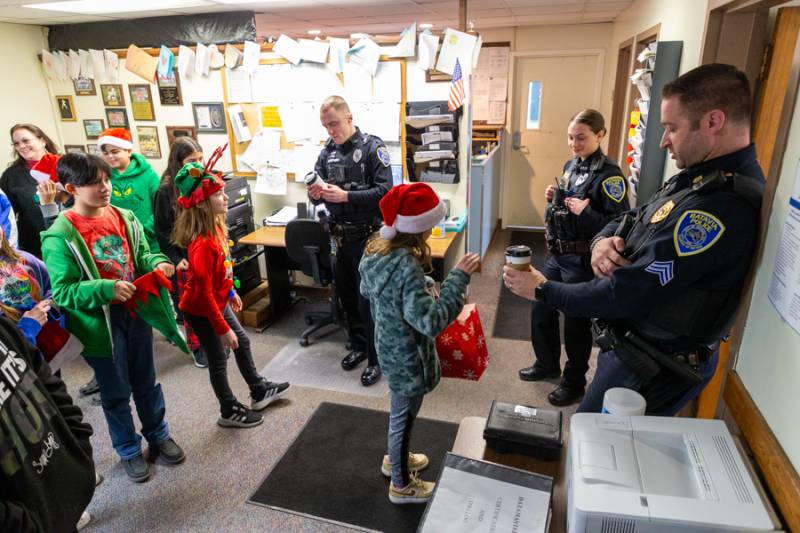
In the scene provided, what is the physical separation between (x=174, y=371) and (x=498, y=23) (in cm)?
469

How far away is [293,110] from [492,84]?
295 cm

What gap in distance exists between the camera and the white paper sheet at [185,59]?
3832mm

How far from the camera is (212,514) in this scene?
209 cm

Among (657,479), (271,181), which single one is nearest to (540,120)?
(271,181)

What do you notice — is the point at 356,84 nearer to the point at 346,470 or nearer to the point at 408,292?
the point at 408,292

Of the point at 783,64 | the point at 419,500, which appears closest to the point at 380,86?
the point at 783,64

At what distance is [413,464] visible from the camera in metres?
2.20

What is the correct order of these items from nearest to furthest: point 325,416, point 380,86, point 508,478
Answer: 1. point 508,478
2. point 325,416
3. point 380,86

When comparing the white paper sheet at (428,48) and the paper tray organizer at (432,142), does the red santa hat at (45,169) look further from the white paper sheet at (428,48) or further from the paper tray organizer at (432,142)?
the white paper sheet at (428,48)

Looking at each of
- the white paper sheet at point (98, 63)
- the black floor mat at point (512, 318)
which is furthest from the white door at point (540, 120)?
the white paper sheet at point (98, 63)

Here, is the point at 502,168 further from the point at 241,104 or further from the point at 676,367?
the point at 676,367

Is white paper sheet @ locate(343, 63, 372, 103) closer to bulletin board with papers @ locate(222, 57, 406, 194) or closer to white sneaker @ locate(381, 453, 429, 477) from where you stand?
bulletin board with papers @ locate(222, 57, 406, 194)

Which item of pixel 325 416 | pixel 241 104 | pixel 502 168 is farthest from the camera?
pixel 502 168

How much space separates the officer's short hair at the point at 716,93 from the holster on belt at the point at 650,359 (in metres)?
0.61
